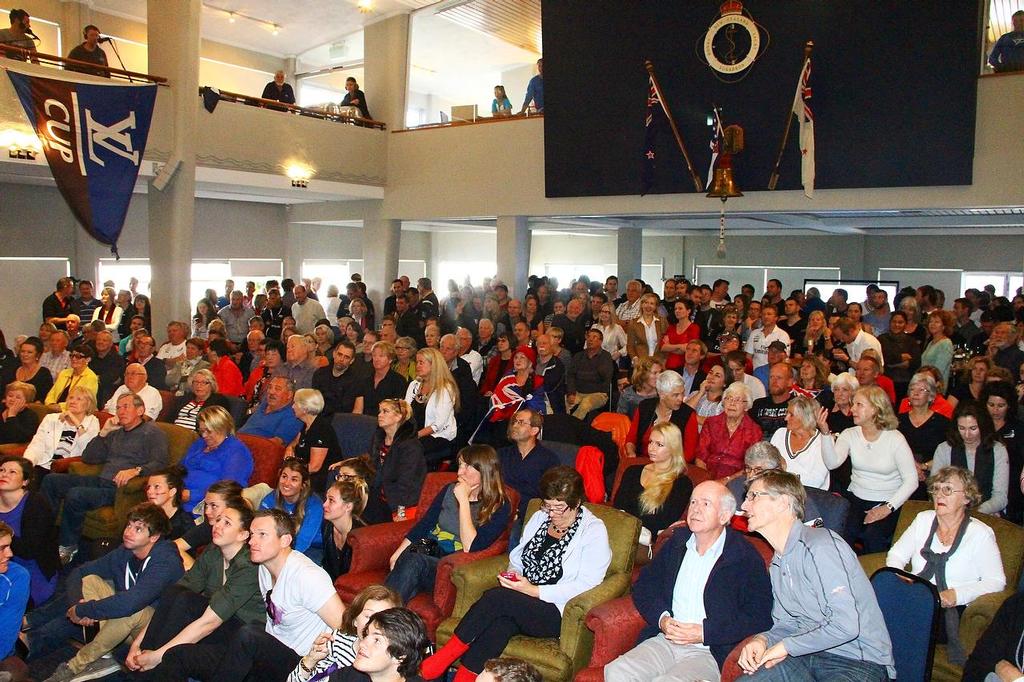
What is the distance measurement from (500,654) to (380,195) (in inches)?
400

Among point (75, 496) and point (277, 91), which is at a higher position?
point (277, 91)

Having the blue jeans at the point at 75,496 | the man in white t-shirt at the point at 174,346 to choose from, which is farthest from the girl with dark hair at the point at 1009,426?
the man in white t-shirt at the point at 174,346

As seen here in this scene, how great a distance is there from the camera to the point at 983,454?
14.9 feet

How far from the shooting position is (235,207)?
15375mm

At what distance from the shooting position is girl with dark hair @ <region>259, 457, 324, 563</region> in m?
4.43

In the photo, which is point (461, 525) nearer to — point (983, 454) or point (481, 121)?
point (983, 454)

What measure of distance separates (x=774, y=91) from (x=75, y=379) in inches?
297

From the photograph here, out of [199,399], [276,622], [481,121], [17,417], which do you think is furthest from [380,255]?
[276,622]

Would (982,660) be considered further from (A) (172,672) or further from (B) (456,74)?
(B) (456,74)

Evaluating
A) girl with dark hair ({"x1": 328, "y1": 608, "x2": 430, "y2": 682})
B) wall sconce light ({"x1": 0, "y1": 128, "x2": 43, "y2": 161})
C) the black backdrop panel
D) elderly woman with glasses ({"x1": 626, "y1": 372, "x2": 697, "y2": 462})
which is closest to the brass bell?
Result: the black backdrop panel

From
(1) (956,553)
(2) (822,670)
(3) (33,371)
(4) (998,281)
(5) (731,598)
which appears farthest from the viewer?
(4) (998,281)

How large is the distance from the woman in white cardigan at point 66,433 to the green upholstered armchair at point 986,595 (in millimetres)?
5397

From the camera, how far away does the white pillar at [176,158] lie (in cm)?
1005

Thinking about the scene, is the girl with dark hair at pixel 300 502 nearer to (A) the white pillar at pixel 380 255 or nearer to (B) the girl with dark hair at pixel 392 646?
(B) the girl with dark hair at pixel 392 646
